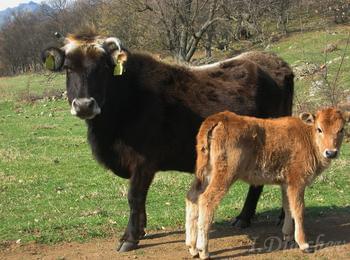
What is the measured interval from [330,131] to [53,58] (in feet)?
12.8

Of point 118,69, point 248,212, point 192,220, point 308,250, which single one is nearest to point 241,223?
point 248,212

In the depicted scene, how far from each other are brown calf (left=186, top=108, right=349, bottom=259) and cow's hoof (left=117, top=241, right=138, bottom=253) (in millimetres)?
910

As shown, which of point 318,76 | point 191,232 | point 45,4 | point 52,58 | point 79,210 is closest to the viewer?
point 191,232

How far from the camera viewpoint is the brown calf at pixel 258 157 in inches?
269

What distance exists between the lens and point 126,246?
7.66 metres

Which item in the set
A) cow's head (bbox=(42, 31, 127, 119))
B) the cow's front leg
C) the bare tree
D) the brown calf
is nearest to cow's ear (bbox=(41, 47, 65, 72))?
cow's head (bbox=(42, 31, 127, 119))

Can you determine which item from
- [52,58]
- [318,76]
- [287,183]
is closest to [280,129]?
[287,183]

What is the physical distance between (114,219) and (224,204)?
7.84ft

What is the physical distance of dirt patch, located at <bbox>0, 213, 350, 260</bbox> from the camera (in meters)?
7.38

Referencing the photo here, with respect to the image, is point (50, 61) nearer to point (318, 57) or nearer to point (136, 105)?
point (136, 105)

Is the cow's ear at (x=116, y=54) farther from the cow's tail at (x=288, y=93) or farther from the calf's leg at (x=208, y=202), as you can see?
the cow's tail at (x=288, y=93)

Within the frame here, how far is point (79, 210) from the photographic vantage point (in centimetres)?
1029

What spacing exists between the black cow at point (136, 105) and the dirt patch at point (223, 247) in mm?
314

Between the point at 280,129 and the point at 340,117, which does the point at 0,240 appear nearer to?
the point at 280,129
